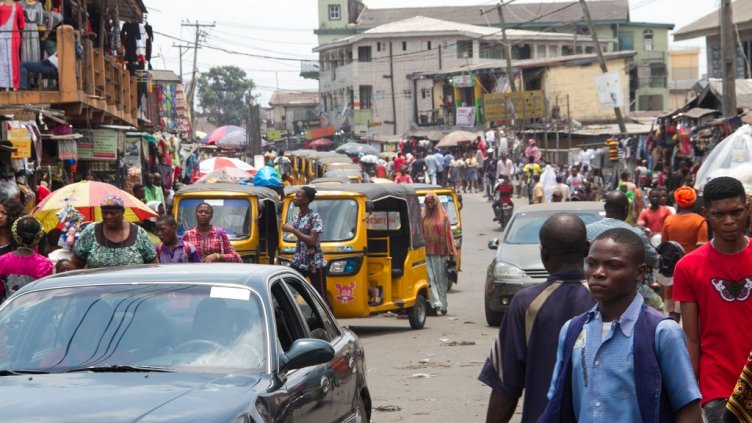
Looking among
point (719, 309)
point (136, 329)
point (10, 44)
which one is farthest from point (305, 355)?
point (10, 44)

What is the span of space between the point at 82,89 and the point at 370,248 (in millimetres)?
6891

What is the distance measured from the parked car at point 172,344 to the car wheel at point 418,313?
10.0 metres

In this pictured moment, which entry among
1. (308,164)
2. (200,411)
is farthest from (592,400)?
(308,164)

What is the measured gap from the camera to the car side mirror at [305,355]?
6.10 meters

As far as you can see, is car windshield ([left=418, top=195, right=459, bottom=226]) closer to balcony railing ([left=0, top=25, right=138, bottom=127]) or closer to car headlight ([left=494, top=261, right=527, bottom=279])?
balcony railing ([left=0, top=25, right=138, bottom=127])

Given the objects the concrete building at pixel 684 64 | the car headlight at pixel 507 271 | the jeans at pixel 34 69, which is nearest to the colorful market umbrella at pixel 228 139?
the jeans at pixel 34 69

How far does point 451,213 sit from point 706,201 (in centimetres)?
1842

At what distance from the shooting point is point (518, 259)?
16703mm

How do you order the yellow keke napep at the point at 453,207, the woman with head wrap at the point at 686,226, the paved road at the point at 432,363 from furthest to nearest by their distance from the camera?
the yellow keke napep at the point at 453,207
the woman with head wrap at the point at 686,226
the paved road at the point at 432,363

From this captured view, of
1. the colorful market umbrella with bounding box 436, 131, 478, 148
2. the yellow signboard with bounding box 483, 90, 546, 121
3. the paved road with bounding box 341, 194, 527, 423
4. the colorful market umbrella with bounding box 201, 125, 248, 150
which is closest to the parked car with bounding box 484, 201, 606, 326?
the paved road with bounding box 341, 194, 527, 423

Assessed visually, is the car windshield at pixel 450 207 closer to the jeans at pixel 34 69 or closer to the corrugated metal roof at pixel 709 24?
the jeans at pixel 34 69

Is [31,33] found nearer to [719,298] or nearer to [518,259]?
[518,259]

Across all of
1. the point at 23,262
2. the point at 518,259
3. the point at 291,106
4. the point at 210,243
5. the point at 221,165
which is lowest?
the point at 518,259

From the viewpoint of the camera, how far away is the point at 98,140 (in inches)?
968
